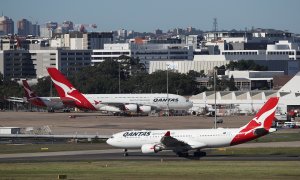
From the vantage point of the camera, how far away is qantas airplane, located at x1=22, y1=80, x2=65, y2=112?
17888 centimetres

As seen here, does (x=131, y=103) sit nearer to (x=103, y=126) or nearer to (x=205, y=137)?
(x=103, y=126)

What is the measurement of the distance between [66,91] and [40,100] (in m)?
17.9

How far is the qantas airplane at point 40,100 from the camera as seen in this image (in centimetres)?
17888

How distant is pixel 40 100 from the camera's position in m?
180

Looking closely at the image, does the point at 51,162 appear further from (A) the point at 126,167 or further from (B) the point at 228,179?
(B) the point at 228,179

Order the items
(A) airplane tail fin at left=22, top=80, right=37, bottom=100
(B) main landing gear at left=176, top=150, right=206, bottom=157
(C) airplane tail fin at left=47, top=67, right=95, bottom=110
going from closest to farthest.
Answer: (B) main landing gear at left=176, top=150, right=206, bottom=157 → (C) airplane tail fin at left=47, top=67, right=95, bottom=110 → (A) airplane tail fin at left=22, top=80, right=37, bottom=100

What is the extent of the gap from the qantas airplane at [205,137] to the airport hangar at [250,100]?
70.9 m

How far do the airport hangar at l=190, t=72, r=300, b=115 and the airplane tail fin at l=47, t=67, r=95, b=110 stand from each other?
21.1 m

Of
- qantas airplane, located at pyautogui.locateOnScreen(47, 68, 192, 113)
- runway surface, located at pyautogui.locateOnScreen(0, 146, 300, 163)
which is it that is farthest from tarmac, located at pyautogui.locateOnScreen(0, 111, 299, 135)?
runway surface, located at pyautogui.locateOnScreen(0, 146, 300, 163)

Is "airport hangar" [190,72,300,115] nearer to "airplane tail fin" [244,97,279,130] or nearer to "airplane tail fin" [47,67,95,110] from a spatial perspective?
"airplane tail fin" [47,67,95,110]

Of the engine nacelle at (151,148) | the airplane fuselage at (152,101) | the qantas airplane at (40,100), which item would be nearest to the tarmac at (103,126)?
the engine nacelle at (151,148)

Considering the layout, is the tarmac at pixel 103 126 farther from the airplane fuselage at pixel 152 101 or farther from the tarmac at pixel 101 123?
the airplane fuselage at pixel 152 101

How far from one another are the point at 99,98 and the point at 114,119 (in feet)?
52.9

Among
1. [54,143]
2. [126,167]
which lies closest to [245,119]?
[54,143]
